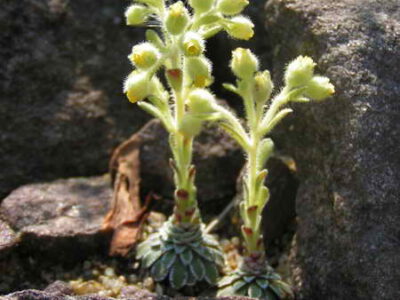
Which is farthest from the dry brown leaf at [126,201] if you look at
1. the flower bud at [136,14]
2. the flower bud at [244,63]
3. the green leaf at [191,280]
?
the flower bud at [244,63]

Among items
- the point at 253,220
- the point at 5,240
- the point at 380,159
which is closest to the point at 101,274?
the point at 5,240

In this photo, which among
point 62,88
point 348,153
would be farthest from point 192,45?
point 62,88

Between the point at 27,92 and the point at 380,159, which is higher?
the point at 27,92

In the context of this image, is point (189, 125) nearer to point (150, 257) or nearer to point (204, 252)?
point (204, 252)

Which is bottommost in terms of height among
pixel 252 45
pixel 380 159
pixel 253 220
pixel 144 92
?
pixel 253 220

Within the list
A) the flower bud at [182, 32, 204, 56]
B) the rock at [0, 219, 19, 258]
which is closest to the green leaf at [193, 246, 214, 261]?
the rock at [0, 219, 19, 258]

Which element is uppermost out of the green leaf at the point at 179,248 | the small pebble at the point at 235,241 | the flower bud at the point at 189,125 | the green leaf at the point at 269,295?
the flower bud at the point at 189,125

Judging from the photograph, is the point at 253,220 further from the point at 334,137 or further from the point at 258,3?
the point at 258,3

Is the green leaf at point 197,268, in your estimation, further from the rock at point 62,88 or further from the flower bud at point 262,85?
the rock at point 62,88
